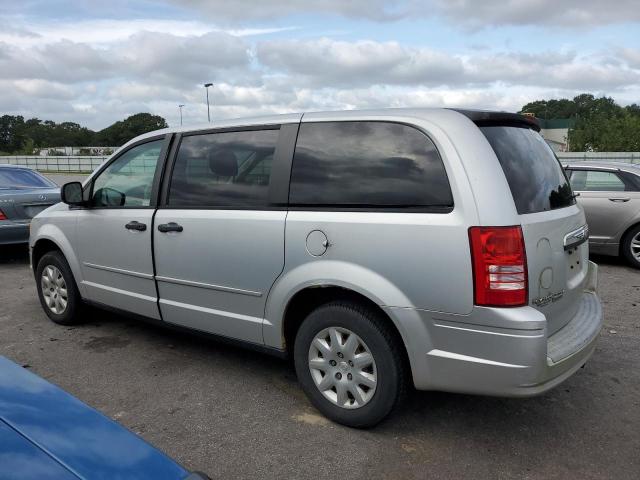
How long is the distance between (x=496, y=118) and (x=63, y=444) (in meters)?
2.59

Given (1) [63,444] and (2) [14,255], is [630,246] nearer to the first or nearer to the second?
(1) [63,444]

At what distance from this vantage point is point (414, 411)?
341cm

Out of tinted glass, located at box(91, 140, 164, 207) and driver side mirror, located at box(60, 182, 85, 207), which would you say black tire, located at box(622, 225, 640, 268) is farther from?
driver side mirror, located at box(60, 182, 85, 207)

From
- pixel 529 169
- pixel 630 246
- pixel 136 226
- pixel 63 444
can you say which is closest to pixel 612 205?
pixel 630 246

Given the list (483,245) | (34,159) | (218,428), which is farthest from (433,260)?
(34,159)

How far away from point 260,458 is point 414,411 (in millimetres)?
1049

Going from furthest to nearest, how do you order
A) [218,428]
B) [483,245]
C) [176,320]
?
[176,320]
[218,428]
[483,245]

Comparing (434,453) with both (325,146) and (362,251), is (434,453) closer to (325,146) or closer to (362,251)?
(362,251)

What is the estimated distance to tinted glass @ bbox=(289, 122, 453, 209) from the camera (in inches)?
112

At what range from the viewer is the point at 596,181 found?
7.86m

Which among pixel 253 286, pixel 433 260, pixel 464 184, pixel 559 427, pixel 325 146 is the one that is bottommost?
pixel 559 427

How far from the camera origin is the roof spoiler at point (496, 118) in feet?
9.66

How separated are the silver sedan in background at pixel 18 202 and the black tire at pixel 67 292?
11.2 ft

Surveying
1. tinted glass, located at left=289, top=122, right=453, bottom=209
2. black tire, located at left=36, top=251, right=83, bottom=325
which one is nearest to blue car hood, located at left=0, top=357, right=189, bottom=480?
tinted glass, located at left=289, top=122, right=453, bottom=209
